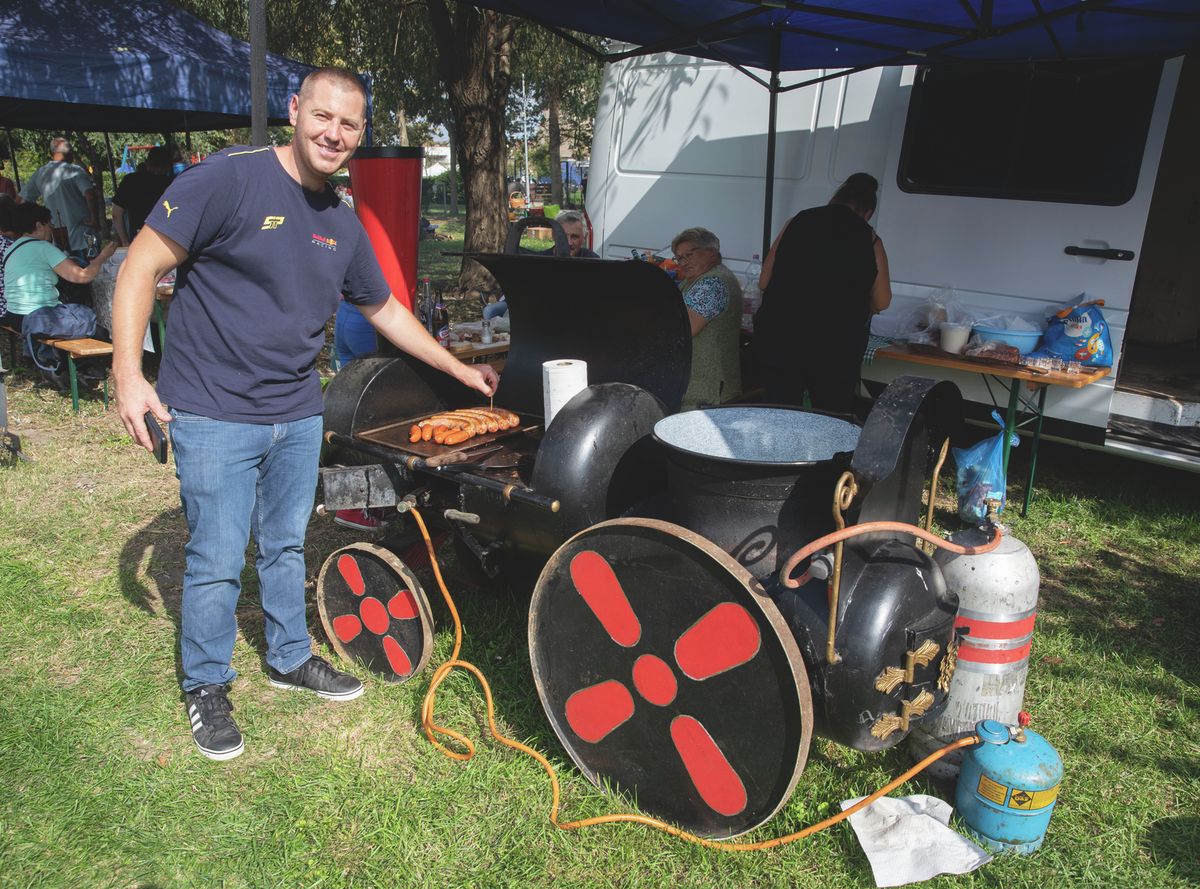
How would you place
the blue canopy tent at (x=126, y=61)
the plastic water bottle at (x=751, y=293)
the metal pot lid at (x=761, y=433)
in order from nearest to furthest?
the metal pot lid at (x=761, y=433) < the plastic water bottle at (x=751, y=293) < the blue canopy tent at (x=126, y=61)

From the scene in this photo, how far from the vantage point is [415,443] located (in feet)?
9.86

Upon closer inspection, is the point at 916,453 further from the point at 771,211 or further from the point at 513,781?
the point at 771,211

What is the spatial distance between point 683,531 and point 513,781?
45.1 inches

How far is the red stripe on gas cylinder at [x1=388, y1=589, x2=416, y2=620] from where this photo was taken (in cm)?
291

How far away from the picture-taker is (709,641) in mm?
2008

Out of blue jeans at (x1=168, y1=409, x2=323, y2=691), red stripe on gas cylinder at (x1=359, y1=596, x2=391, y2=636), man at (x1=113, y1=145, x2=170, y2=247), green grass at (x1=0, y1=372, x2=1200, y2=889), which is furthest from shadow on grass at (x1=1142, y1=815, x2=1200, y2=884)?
man at (x1=113, y1=145, x2=170, y2=247)

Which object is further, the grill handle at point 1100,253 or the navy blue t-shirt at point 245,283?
the grill handle at point 1100,253

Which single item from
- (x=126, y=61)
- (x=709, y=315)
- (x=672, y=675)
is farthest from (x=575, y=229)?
(x=126, y=61)

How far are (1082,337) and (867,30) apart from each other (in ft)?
6.52

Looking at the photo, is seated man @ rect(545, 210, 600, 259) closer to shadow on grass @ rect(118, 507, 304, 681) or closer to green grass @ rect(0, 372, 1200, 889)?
green grass @ rect(0, 372, 1200, 889)

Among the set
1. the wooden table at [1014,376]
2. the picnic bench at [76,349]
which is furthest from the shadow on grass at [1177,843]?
the picnic bench at [76,349]

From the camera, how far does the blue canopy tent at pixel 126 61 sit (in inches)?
262

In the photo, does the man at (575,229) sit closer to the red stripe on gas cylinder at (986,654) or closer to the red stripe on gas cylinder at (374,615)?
the red stripe on gas cylinder at (374,615)

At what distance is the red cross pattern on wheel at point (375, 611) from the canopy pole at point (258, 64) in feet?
8.75
